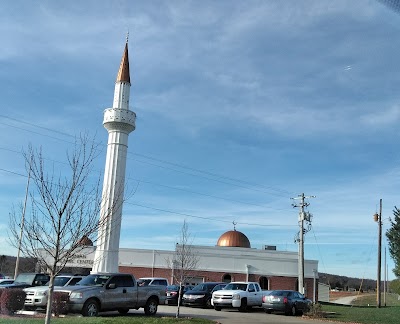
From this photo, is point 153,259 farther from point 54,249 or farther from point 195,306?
point 54,249

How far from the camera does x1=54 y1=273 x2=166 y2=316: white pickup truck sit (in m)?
18.2

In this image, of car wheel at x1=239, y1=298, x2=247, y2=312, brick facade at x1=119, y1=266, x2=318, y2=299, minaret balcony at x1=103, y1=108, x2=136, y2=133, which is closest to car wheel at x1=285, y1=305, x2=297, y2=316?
car wheel at x1=239, y1=298, x2=247, y2=312

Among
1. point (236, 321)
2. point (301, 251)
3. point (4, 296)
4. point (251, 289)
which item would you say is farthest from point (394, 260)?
point (4, 296)

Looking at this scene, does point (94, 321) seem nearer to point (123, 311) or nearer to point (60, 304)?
point (60, 304)

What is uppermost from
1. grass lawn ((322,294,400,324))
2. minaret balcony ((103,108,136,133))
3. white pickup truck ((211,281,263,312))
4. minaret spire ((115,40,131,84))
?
minaret spire ((115,40,131,84))

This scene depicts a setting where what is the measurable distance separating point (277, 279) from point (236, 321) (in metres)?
36.1

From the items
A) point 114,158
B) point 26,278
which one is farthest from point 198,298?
point 114,158

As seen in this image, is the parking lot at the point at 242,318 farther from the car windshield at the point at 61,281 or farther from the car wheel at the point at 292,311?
the car windshield at the point at 61,281

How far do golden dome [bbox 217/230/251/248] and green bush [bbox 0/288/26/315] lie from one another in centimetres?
4270

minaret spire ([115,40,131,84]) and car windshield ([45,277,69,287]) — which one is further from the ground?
minaret spire ([115,40,131,84])

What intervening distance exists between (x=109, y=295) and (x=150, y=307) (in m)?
2.62

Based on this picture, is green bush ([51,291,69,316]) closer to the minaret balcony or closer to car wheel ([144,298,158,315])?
car wheel ([144,298,158,315])

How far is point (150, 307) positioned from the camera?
2119 centimetres

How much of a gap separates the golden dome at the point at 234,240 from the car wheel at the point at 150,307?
38.6 metres
